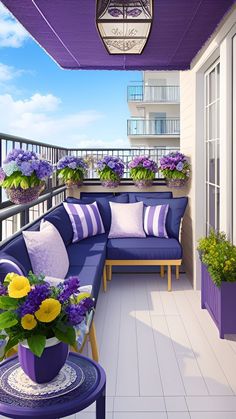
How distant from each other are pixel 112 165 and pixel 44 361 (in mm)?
4448

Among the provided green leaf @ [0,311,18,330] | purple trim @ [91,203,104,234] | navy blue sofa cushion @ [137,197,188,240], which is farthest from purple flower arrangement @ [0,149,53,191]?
navy blue sofa cushion @ [137,197,188,240]

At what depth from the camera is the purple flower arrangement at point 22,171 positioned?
3299mm

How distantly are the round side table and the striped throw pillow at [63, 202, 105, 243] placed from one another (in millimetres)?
3483

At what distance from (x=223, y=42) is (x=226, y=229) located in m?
1.55

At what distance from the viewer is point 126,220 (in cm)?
561

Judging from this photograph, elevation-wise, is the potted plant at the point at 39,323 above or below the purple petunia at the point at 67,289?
below

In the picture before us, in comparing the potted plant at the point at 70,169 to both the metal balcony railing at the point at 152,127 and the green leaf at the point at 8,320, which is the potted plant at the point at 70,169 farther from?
the metal balcony railing at the point at 152,127

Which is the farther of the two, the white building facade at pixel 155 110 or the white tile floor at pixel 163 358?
the white building facade at pixel 155 110

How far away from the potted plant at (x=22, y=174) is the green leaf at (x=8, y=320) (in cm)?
170

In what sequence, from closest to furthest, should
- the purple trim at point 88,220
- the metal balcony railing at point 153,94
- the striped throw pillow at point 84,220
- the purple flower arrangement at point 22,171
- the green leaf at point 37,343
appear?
1. the green leaf at point 37,343
2. the purple flower arrangement at point 22,171
3. the striped throw pillow at point 84,220
4. the purple trim at point 88,220
5. the metal balcony railing at point 153,94

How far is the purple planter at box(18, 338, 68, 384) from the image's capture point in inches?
67.0

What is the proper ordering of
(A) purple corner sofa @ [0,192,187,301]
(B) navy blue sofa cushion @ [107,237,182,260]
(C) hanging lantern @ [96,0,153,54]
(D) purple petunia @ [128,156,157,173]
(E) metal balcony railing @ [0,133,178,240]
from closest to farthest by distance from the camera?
1. (C) hanging lantern @ [96,0,153,54]
2. (E) metal balcony railing @ [0,133,178,240]
3. (A) purple corner sofa @ [0,192,187,301]
4. (B) navy blue sofa cushion @ [107,237,182,260]
5. (D) purple petunia @ [128,156,157,173]

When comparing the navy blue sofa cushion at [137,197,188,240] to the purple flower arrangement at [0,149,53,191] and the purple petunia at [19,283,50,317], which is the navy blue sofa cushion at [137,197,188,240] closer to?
the purple flower arrangement at [0,149,53,191]

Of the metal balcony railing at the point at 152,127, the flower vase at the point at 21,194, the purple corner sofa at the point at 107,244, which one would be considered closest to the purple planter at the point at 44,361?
the purple corner sofa at the point at 107,244
